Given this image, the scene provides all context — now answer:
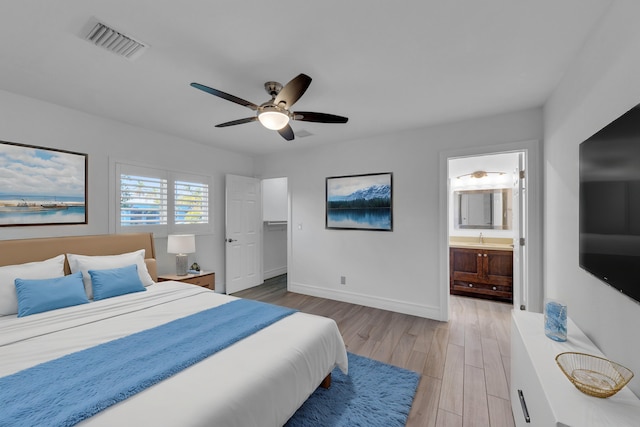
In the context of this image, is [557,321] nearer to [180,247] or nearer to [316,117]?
[316,117]

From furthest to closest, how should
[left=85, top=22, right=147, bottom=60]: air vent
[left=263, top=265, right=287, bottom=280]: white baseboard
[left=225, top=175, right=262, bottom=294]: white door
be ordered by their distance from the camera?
[left=263, top=265, right=287, bottom=280]: white baseboard
[left=225, top=175, right=262, bottom=294]: white door
[left=85, top=22, right=147, bottom=60]: air vent

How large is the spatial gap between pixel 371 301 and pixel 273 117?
2972 millimetres

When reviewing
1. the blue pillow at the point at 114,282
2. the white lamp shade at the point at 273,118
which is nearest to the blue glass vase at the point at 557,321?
the white lamp shade at the point at 273,118

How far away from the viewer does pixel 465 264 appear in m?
4.39

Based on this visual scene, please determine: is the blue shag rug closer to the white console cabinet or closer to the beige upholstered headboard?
the white console cabinet

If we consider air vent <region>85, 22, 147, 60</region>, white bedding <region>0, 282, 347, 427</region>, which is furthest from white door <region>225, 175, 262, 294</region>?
air vent <region>85, 22, 147, 60</region>

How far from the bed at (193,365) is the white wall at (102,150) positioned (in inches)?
21.3

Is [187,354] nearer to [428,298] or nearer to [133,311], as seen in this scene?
[133,311]

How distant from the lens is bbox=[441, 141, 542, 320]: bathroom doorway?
9.60ft

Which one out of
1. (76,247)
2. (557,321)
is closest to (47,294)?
(76,247)

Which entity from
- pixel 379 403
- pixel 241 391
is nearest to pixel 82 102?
pixel 241 391

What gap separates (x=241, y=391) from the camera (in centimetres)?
130

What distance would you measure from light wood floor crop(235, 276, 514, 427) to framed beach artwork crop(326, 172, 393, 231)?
4.04 feet

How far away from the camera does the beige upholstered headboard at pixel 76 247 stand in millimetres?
2453
